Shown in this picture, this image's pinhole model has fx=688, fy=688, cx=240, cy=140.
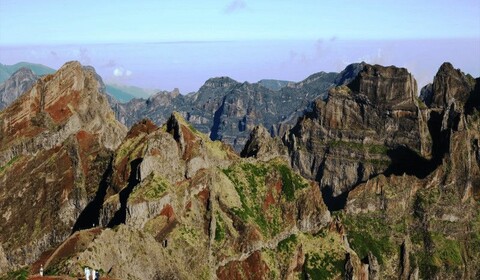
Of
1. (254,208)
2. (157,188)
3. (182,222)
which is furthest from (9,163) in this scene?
(254,208)

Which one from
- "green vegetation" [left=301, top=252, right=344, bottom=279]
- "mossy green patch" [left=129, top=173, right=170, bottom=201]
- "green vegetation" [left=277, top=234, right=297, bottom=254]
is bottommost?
"green vegetation" [left=301, top=252, right=344, bottom=279]

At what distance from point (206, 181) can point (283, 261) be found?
3240 centimetres

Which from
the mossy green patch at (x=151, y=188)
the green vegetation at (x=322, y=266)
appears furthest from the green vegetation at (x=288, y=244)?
the mossy green patch at (x=151, y=188)

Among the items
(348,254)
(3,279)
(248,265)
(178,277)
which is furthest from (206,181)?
(3,279)

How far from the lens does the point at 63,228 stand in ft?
617

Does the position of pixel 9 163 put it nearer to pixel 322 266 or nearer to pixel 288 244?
pixel 288 244

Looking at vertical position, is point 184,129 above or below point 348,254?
above

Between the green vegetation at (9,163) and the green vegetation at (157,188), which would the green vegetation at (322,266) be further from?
the green vegetation at (9,163)

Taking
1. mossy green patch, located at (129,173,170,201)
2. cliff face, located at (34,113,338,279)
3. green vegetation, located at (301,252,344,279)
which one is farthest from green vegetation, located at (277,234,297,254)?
mossy green patch, located at (129,173,170,201)

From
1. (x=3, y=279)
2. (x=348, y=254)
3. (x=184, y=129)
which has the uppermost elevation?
(x=184, y=129)

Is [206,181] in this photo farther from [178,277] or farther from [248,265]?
[178,277]

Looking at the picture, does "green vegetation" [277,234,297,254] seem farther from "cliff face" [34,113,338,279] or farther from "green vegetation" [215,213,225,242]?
"green vegetation" [215,213,225,242]

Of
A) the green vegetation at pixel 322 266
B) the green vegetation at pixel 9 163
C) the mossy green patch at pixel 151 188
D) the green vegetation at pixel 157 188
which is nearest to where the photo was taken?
the mossy green patch at pixel 151 188

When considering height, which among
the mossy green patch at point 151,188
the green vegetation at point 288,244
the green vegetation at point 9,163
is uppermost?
the mossy green patch at point 151,188
